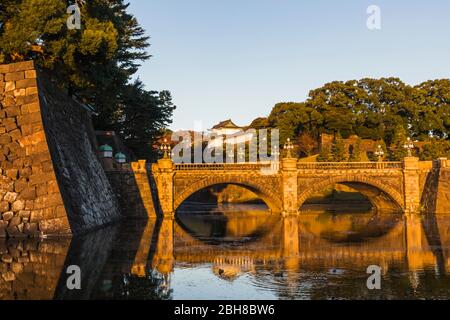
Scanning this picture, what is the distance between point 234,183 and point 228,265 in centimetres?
3089

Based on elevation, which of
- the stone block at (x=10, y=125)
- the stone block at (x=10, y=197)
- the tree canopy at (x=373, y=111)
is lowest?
the stone block at (x=10, y=197)

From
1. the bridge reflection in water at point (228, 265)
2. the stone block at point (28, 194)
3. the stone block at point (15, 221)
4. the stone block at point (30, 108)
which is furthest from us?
the stone block at point (30, 108)

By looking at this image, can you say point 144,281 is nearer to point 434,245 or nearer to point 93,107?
point 434,245

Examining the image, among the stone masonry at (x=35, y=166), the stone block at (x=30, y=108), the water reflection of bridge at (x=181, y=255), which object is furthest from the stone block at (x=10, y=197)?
the stone block at (x=30, y=108)

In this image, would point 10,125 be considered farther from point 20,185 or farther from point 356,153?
point 356,153

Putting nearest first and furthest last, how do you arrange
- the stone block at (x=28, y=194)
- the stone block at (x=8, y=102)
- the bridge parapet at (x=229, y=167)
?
1. the stone block at (x=28, y=194)
2. the stone block at (x=8, y=102)
3. the bridge parapet at (x=229, y=167)

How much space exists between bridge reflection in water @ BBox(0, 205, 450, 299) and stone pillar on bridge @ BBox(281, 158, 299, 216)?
697 inches

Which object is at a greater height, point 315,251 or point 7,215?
point 7,215

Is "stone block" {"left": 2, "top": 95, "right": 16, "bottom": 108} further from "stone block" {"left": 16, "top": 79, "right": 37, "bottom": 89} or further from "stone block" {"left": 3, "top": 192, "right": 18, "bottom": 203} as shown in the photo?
"stone block" {"left": 3, "top": 192, "right": 18, "bottom": 203}

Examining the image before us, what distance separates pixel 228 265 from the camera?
19797mm

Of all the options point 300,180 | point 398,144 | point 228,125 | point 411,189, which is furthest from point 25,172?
point 228,125

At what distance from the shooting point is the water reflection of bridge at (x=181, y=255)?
1552cm

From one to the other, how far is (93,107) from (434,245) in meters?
36.9

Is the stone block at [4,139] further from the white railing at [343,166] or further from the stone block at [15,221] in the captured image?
the white railing at [343,166]
